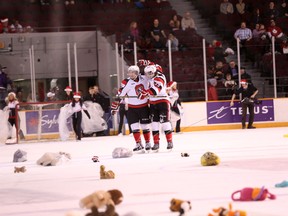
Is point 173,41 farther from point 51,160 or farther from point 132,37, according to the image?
point 51,160

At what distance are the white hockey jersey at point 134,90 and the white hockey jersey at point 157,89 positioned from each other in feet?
0.70

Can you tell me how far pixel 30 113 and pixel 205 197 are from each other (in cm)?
1130

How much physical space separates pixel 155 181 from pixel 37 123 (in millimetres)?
9581

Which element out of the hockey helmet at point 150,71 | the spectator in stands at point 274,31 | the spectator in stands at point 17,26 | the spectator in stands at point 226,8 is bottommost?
the hockey helmet at point 150,71

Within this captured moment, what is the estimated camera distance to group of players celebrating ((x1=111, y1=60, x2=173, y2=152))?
36.4 ft

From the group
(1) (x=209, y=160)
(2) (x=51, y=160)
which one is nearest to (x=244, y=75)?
(2) (x=51, y=160)

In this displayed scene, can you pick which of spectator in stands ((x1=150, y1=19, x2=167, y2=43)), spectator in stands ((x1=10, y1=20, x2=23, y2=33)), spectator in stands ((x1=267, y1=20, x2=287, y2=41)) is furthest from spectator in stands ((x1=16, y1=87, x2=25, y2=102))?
spectator in stands ((x1=267, y1=20, x2=287, y2=41))

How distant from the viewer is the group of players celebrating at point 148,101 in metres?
11.1

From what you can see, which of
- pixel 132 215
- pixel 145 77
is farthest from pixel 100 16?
pixel 132 215

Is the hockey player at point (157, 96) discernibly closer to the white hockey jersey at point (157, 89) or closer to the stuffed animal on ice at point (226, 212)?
the white hockey jersey at point (157, 89)

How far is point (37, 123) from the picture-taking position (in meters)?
16.3

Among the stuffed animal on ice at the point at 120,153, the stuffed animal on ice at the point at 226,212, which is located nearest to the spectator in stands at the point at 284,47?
the stuffed animal on ice at the point at 120,153

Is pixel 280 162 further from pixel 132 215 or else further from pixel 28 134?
pixel 28 134

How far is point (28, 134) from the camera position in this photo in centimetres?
1622
